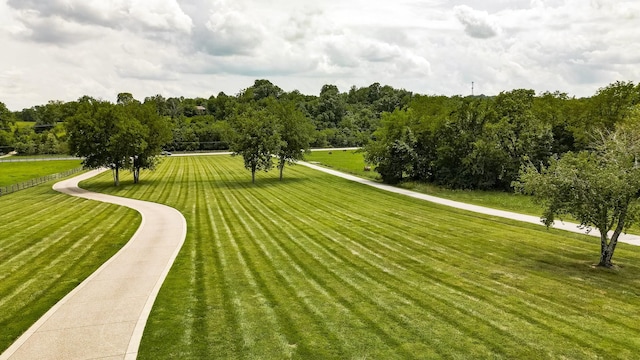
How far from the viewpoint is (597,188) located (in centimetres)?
1491

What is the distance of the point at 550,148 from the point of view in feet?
135

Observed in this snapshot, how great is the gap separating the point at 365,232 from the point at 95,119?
32.7 meters

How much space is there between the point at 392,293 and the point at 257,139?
34.2 m

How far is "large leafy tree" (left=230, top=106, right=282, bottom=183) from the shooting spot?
1791 inches

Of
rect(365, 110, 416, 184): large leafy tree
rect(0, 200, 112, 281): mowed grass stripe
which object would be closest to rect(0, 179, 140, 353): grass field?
rect(0, 200, 112, 281): mowed grass stripe

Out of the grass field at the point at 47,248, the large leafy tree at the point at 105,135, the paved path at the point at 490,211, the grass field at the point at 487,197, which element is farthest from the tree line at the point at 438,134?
the grass field at the point at 47,248

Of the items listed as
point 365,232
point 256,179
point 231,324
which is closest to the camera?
point 231,324

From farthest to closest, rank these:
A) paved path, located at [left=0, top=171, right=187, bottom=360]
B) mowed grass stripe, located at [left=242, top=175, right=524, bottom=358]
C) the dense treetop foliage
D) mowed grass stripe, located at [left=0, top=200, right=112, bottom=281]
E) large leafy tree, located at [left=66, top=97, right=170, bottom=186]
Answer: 1. large leafy tree, located at [left=66, top=97, right=170, bottom=186]
2. the dense treetop foliage
3. mowed grass stripe, located at [left=0, top=200, right=112, bottom=281]
4. mowed grass stripe, located at [left=242, top=175, right=524, bottom=358]
5. paved path, located at [left=0, top=171, right=187, bottom=360]

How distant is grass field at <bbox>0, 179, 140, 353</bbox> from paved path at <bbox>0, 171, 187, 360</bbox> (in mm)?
523

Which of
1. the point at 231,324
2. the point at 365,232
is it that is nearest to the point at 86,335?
the point at 231,324

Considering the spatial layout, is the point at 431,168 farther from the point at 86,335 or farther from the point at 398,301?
the point at 86,335

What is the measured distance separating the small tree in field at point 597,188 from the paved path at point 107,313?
1400cm

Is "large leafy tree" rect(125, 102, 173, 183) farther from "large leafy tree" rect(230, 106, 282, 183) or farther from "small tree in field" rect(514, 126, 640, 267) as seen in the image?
"small tree in field" rect(514, 126, 640, 267)

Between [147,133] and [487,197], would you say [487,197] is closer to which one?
[487,197]
